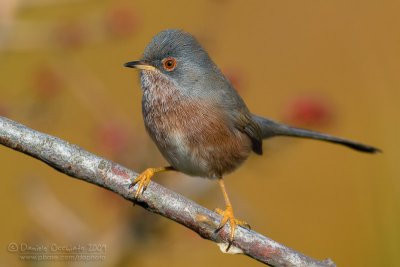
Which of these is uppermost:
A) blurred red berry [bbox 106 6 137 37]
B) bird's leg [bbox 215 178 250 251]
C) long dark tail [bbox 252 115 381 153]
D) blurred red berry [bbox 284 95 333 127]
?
blurred red berry [bbox 106 6 137 37]

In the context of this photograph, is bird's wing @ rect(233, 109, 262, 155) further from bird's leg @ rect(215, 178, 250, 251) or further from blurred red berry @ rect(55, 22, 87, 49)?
blurred red berry @ rect(55, 22, 87, 49)

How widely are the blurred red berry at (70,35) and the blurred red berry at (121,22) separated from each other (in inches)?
6.1

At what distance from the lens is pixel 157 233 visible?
3.69 meters

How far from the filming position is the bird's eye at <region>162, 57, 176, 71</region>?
156 inches

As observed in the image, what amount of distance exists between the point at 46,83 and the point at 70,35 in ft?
1.09

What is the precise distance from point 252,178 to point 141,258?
280 centimetres

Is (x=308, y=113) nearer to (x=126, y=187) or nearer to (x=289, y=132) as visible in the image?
(x=289, y=132)

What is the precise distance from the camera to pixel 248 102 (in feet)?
23.5

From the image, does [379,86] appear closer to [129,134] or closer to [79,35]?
[129,134]

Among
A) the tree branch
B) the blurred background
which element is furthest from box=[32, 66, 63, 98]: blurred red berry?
the tree branch

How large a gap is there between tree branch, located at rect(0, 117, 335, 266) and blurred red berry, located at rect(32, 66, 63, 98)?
0.95m

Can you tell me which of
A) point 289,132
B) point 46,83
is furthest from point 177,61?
point 289,132

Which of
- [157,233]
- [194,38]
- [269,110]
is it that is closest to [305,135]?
[194,38]

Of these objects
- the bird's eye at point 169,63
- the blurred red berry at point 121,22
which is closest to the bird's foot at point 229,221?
the bird's eye at point 169,63
